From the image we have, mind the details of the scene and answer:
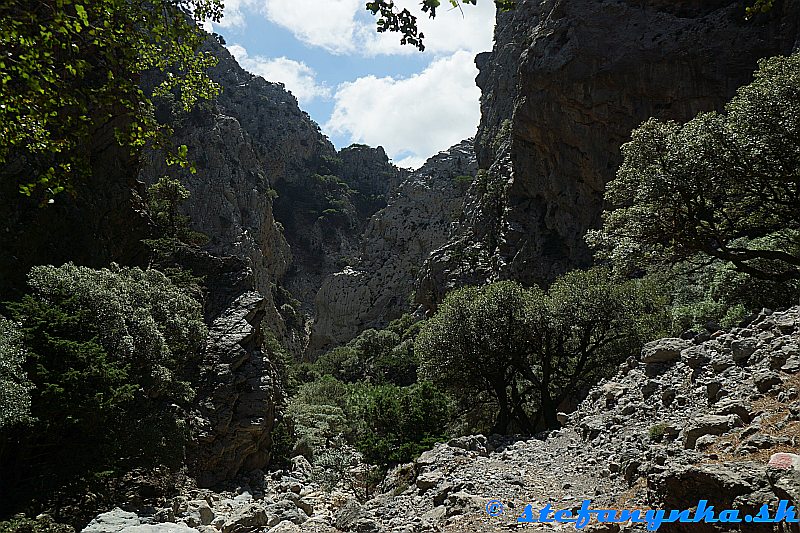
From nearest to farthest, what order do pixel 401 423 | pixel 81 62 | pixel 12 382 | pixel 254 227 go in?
pixel 81 62 → pixel 12 382 → pixel 401 423 → pixel 254 227

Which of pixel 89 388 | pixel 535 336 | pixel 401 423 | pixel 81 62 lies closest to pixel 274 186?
pixel 535 336

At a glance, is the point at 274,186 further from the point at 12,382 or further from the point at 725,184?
the point at 725,184

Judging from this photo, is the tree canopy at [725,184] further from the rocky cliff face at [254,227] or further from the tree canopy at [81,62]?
the tree canopy at [81,62]

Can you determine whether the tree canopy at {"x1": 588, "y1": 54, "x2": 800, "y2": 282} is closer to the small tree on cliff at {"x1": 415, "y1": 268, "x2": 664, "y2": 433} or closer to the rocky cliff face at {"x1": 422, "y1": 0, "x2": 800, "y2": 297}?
the small tree on cliff at {"x1": 415, "y1": 268, "x2": 664, "y2": 433}

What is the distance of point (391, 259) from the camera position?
6475 cm

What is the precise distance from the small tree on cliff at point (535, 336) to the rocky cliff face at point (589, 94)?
1621 centimetres

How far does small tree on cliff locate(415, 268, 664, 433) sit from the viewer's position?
1773 centimetres

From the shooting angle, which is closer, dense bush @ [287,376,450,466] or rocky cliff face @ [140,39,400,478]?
dense bush @ [287,376,450,466]

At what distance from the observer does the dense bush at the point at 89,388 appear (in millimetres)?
10531

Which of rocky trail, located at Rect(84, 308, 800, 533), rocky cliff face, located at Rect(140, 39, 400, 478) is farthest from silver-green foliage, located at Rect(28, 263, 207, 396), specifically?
rocky trail, located at Rect(84, 308, 800, 533)

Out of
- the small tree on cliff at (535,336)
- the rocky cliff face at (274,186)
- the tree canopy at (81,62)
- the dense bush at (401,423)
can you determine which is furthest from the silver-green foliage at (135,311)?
the rocky cliff face at (274,186)

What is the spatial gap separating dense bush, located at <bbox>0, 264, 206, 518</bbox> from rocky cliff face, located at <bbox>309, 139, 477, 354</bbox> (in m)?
45.5

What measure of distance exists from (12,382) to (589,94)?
33755 mm

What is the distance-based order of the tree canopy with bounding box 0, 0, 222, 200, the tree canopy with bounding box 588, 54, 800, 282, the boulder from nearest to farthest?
the tree canopy with bounding box 0, 0, 222, 200
the boulder
the tree canopy with bounding box 588, 54, 800, 282
